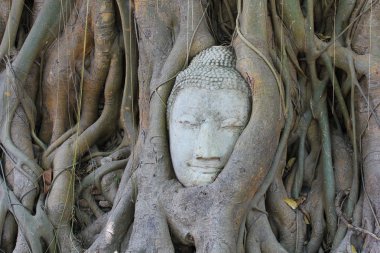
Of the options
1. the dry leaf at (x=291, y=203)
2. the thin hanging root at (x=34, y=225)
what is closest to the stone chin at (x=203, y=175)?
the dry leaf at (x=291, y=203)

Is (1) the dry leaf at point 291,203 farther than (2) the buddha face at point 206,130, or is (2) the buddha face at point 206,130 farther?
(1) the dry leaf at point 291,203

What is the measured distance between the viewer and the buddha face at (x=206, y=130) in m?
2.85

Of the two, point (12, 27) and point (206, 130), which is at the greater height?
point (12, 27)

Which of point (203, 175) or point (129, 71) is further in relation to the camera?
point (129, 71)

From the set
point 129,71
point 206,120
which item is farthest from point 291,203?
point 129,71

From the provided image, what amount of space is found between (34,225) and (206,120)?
44.9 inches

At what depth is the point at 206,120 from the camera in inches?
113

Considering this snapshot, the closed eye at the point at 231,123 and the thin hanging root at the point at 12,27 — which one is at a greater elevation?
the thin hanging root at the point at 12,27

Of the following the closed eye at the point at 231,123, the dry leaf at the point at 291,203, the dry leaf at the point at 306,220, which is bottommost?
the dry leaf at the point at 306,220

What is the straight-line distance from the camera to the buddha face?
2850 mm

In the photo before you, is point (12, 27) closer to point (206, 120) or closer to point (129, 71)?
point (129, 71)

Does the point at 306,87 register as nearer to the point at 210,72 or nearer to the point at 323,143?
the point at 323,143

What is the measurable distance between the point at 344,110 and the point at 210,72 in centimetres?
78

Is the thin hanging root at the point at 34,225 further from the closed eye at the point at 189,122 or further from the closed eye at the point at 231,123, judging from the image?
the closed eye at the point at 231,123
